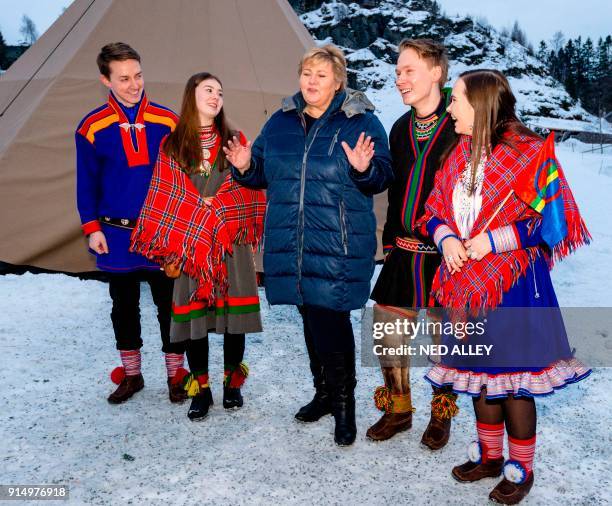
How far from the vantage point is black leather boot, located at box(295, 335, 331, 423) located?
10.3 ft

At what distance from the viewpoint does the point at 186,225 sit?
3.02 metres

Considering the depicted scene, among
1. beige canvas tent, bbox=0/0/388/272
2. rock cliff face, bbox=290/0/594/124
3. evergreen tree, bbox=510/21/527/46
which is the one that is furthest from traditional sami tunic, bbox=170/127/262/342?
evergreen tree, bbox=510/21/527/46

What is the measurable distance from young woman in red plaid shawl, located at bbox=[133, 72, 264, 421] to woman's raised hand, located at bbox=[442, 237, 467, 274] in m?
1.26

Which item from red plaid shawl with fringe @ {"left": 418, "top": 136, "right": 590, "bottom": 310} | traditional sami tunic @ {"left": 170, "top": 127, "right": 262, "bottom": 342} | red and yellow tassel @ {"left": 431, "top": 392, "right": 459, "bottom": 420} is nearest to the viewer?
red plaid shawl with fringe @ {"left": 418, "top": 136, "right": 590, "bottom": 310}

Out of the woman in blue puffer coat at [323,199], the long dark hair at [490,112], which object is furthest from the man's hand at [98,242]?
the long dark hair at [490,112]

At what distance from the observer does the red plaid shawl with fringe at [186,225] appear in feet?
9.83

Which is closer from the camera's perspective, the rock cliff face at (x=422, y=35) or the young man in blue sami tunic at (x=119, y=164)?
the young man in blue sami tunic at (x=119, y=164)

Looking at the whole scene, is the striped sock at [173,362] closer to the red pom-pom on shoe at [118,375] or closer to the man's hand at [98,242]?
the red pom-pom on shoe at [118,375]

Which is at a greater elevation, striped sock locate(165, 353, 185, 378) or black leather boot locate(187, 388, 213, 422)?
Answer: striped sock locate(165, 353, 185, 378)

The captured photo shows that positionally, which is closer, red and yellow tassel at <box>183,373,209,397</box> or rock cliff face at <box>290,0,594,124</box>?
red and yellow tassel at <box>183,373,209,397</box>

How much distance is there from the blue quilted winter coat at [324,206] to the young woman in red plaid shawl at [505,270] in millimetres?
445

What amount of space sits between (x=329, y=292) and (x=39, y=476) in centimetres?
164

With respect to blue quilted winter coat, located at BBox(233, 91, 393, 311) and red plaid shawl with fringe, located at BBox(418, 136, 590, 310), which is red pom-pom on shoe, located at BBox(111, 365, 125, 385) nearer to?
blue quilted winter coat, located at BBox(233, 91, 393, 311)

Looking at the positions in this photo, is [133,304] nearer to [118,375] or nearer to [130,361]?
[130,361]
